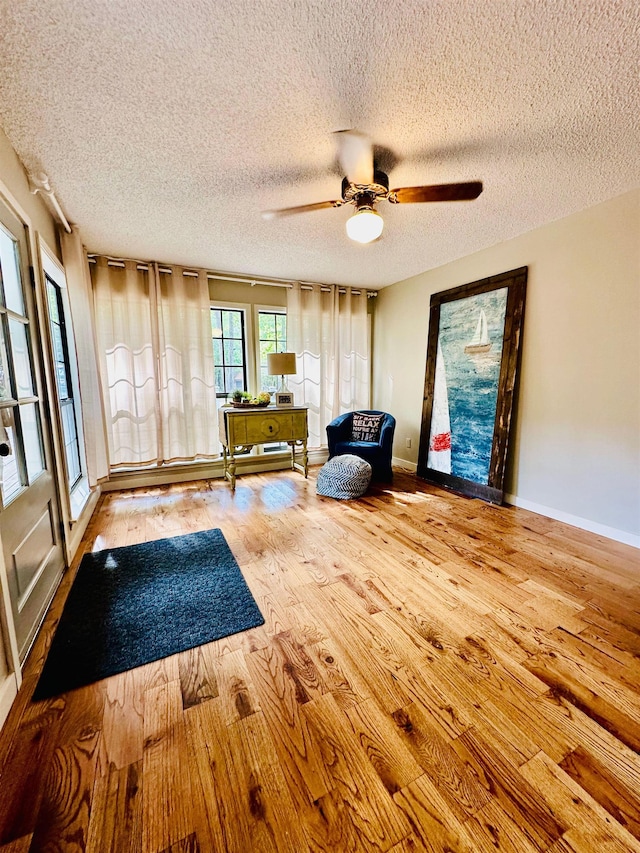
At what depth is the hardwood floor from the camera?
95 cm

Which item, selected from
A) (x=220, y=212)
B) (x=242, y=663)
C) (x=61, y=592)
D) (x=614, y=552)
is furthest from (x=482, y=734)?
(x=220, y=212)

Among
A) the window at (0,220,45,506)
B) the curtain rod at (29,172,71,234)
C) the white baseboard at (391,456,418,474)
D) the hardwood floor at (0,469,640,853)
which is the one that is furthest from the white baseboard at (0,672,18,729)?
the white baseboard at (391,456,418,474)

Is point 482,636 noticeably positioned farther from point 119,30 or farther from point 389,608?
point 119,30

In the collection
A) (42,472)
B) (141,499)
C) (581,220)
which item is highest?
(581,220)

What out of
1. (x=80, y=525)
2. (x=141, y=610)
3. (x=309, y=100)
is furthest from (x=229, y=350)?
(x=141, y=610)

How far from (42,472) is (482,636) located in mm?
2488

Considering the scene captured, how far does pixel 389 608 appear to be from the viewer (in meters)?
1.87

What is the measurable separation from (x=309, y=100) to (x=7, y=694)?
109 inches

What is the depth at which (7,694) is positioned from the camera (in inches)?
51.5

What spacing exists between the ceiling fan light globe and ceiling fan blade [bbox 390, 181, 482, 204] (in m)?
0.15

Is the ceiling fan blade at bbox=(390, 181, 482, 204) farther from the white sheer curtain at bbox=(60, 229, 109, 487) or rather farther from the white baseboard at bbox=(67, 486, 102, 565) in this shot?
the white baseboard at bbox=(67, 486, 102, 565)

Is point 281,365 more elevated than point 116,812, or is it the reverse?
point 281,365

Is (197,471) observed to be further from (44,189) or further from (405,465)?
(44,189)

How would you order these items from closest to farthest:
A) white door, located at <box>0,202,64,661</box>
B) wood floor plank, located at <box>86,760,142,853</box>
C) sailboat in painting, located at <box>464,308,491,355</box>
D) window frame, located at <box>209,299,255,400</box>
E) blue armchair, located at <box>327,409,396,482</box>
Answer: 1. wood floor plank, located at <box>86,760,142,853</box>
2. white door, located at <box>0,202,64,661</box>
3. sailboat in painting, located at <box>464,308,491,355</box>
4. blue armchair, located at <box>327,409,396,482</box>
5. window frame, located at <box>209,299,255,400</box>
